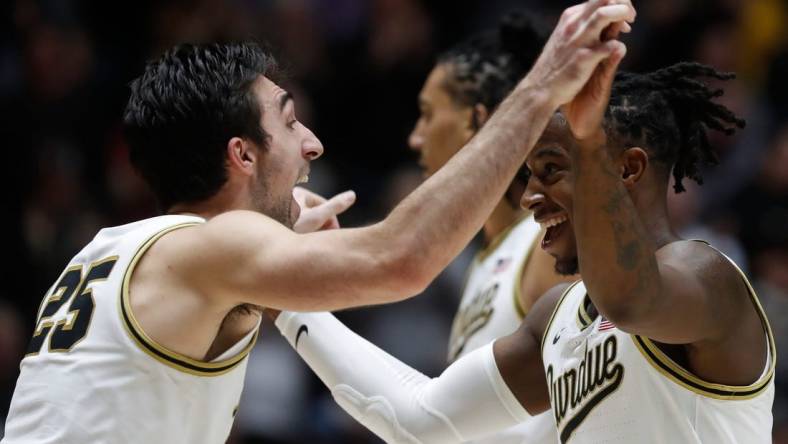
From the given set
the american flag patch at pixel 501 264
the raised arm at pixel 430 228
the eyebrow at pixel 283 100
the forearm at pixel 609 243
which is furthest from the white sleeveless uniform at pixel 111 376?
the american flag patch at pixel 501 264

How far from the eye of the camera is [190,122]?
3.68 meters

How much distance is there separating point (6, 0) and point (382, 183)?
3.21 meters

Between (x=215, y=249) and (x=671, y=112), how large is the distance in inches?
54.3

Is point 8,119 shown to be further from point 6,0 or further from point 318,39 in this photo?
point 318,39

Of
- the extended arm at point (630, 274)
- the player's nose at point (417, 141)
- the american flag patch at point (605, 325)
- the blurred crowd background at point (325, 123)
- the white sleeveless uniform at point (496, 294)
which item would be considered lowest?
the blurred crowd background at point (325, 123)

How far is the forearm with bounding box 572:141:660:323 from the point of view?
10.2 ft

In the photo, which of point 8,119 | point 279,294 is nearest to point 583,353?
point 279,294

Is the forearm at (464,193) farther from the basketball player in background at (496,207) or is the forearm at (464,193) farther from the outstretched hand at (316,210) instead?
the basketball player in background at (496,207)

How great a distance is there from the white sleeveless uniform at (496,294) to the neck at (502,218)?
0.20 feet

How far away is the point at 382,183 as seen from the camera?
9.09 meters

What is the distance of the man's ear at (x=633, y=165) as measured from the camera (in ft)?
11.6

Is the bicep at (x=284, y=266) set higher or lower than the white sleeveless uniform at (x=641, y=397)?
higher

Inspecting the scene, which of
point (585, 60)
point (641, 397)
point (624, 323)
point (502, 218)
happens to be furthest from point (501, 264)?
point (585, 60)

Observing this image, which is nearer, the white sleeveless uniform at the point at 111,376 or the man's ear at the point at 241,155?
the white sleeveless uniform at the point at 111,376
